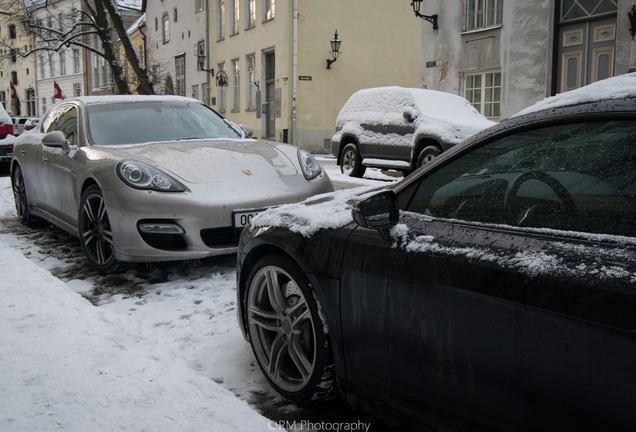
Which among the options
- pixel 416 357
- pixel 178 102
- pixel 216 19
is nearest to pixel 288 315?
pixel 416 357

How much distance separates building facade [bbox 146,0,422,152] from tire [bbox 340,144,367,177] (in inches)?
434

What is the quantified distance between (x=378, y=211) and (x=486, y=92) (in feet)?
52.4

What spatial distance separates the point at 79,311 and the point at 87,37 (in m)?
53.3

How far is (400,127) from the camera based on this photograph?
40.2 feet

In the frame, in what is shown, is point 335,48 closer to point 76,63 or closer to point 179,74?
point 179,74

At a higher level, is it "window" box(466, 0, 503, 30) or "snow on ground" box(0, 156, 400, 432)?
"window" box(466, 0, 503, 30)

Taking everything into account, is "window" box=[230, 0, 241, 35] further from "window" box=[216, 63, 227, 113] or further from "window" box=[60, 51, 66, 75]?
"window" box=[60, 51, 66, 75]

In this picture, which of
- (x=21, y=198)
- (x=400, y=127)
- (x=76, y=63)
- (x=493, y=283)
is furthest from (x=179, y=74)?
(x=493, y=283)

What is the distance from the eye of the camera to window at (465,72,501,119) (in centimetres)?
1675

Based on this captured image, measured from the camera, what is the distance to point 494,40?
16.5 meters

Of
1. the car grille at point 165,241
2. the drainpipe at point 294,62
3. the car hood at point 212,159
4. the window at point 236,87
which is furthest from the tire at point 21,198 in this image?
the window at point 236,87

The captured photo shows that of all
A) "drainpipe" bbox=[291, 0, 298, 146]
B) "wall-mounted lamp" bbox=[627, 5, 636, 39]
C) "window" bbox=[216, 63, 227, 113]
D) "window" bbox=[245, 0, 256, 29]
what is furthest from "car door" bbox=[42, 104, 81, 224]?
"window" bbox=[216, 63, 227, 113]

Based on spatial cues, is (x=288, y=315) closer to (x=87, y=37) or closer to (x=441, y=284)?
(x=441, y=284)

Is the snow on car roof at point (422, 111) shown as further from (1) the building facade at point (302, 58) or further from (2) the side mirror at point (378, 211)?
(1) the building facade at point (302, 58)
